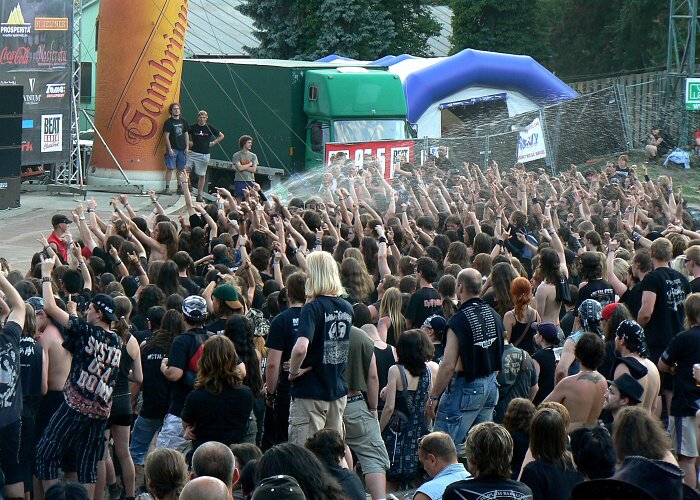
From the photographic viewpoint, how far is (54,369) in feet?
24.5

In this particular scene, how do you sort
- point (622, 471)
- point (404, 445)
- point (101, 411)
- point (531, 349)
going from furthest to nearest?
point (531, 349)
point (404, 445)
point (101, 411)
point (622, 471)

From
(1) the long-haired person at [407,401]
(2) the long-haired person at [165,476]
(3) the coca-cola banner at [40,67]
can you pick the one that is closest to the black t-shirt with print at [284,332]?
(1) the long-haired person at [407,401]

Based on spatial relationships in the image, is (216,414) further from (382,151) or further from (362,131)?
(362,131)

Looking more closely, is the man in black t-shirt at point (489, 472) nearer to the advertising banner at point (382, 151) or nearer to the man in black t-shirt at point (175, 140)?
the advertising banner at point (382, 151)

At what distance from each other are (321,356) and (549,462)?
1968 millimetres

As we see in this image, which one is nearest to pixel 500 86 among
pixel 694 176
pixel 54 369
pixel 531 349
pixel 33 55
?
pixel 694 176

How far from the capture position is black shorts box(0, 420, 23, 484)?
22.2 feet

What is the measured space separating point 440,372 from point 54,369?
256 cm

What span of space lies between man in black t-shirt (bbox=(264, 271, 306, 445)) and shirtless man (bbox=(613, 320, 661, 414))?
6.80 feet

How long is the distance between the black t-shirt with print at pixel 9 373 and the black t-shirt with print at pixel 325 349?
1707 mm

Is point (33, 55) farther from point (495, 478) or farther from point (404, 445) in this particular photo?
point (495, 478)

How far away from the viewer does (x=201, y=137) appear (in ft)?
69.7

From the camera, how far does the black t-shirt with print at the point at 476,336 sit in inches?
291

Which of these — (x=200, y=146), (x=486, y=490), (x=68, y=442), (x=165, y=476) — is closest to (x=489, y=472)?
(x=486, y=490)
